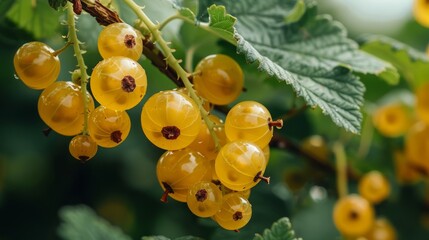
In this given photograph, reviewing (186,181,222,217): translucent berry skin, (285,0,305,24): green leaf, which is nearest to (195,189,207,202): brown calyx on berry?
(186,181,222,217): translucent berry skin

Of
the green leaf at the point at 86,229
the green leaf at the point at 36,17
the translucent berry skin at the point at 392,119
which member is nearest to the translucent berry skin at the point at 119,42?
the green leaf at the point at 36,17

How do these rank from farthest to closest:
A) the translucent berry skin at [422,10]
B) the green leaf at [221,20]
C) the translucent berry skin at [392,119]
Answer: the translucent berry skin at [392,119] → the translucent berry skin at [422,10] → the green leaf at [221,20]

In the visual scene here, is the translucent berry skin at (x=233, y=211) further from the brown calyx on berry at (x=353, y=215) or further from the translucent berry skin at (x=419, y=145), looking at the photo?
the translucent berry skin at (x=419, y=145)

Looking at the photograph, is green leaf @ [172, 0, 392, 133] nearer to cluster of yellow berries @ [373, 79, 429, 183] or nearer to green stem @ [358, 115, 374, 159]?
cluster of yellow berries @ [373, 79, 429, 183]

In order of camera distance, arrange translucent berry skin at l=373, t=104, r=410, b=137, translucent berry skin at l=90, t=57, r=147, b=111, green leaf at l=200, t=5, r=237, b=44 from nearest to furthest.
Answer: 1. translucent berry skin at l=90, t=57, r=147, b=111
2. green leaf at l=200, t=5, r=237, b=44
3. translucent berry skin at l=373, t=104, r=410, b=137

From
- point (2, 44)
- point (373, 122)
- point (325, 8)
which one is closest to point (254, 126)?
point (373, 122)

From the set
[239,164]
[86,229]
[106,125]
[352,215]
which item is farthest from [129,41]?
[352,215]
